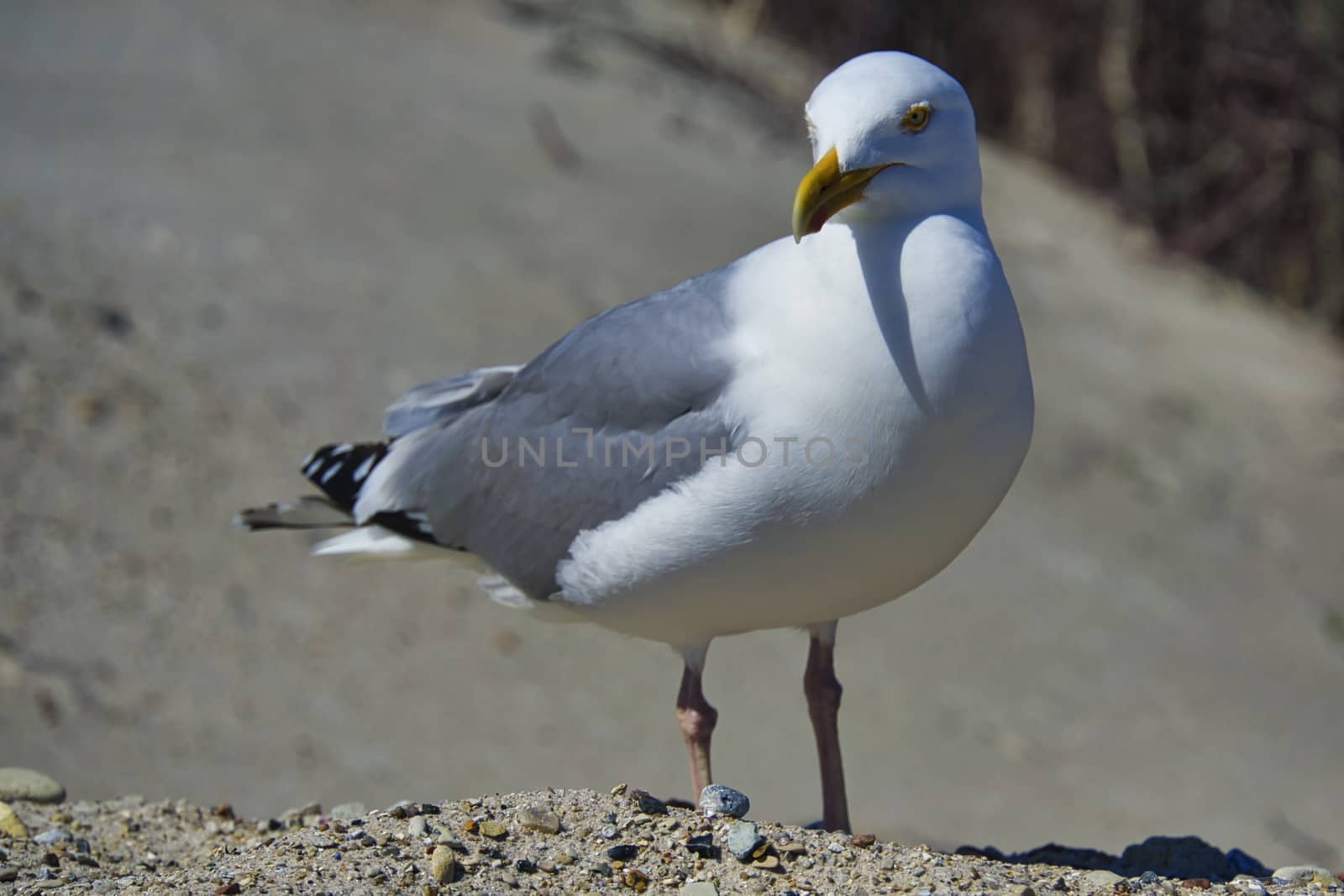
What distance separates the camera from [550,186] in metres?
9.07

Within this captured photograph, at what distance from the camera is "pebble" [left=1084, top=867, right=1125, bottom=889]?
10.2 feet

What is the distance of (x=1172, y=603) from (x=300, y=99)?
559 centimetres

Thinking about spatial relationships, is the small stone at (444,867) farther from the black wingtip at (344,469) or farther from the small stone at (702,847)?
the black wingtip at (344,469)

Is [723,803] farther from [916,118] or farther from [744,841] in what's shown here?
[916,118]

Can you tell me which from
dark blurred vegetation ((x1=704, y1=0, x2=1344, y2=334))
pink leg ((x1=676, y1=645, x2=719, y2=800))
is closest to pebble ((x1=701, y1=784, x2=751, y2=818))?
pink leg ((x1=676, y1=645, x2=719, y2=800))

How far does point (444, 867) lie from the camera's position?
2846mm

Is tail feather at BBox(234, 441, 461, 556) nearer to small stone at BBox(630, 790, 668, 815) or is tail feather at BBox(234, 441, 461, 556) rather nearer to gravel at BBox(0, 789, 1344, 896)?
gravel at BBox(0, 789, 1344, 896)

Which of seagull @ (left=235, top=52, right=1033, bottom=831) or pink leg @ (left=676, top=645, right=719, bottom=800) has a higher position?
seagull @ (left=235, top=52, right=1033, bottom=831)

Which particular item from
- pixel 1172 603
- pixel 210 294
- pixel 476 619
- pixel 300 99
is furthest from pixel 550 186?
pixel 1172 603

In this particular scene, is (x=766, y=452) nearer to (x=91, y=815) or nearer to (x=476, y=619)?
(x=91, y=815)

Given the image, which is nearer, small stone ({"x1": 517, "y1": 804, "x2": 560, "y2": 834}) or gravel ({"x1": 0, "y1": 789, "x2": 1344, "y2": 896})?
gravel ({"x1": 0, "y1": 789, "x2": 1344, "y2": 896})

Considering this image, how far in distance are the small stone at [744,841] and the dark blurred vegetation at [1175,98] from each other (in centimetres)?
948

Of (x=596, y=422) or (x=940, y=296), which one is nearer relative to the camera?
(x=940, y=296)

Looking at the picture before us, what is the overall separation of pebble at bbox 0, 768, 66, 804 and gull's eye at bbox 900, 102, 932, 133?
2.68 meters
